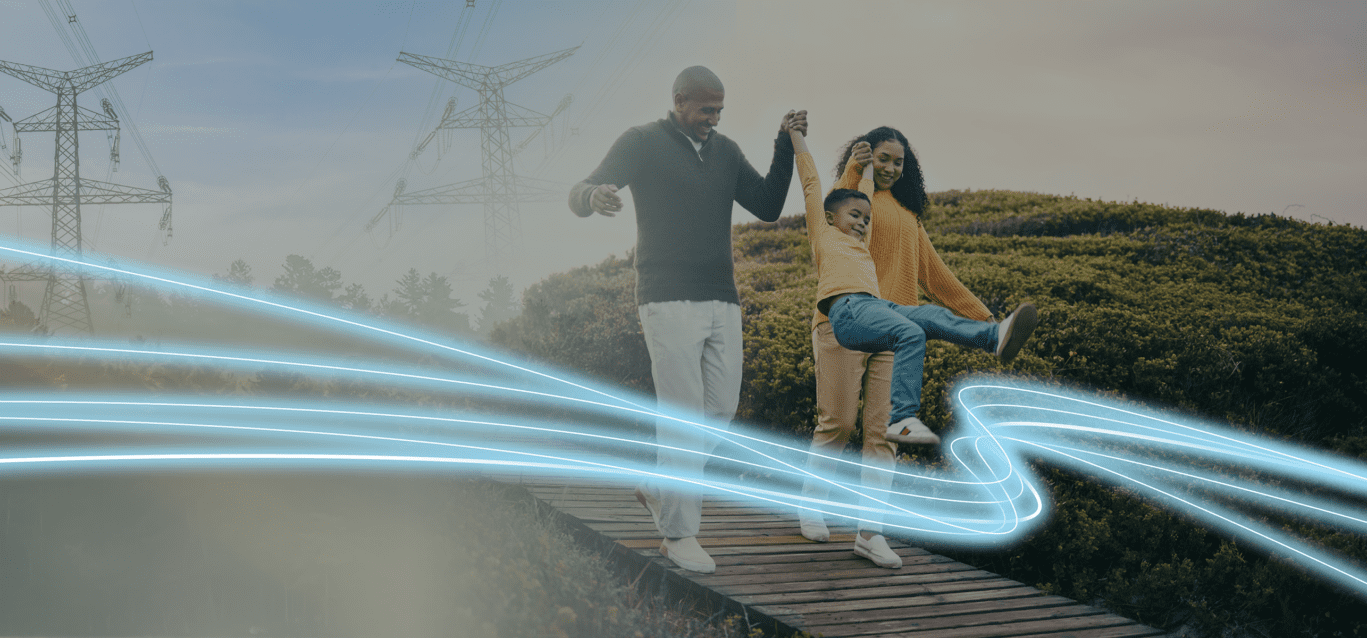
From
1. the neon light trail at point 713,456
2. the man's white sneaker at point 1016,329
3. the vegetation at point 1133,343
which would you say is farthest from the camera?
the vegetation at point 1133,343

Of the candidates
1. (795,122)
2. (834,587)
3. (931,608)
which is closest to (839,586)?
(834,587)

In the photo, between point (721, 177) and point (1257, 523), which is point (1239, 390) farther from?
point (721, 177)

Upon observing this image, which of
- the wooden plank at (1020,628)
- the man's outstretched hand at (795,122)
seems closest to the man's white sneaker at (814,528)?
the wooden plank at (1020,628)

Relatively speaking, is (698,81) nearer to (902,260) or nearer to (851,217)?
(851,217)

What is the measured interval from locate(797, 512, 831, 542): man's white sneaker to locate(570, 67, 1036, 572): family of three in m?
0.75

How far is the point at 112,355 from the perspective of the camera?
12.9 feet

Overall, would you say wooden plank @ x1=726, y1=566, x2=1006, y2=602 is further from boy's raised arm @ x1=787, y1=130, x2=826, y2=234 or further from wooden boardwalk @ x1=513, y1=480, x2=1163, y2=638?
boy's raised arm @ x1=787, y1=130, x2=826, y2=234

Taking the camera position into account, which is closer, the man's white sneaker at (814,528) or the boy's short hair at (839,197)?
the boy's short hair at (839,197)

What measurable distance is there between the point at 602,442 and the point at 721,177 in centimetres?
536

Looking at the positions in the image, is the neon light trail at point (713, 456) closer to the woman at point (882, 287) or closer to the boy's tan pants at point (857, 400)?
the boy's tan pants at point (857, 400)

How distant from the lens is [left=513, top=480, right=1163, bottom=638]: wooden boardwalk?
4473 mm

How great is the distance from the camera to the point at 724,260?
195 inches

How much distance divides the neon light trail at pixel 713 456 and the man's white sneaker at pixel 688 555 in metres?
0.38

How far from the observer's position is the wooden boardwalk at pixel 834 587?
4473 millimetres
